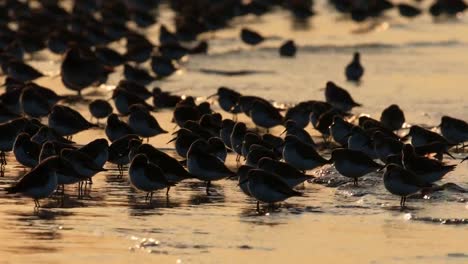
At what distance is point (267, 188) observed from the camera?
1563cm

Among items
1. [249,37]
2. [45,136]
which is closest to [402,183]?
[45,136]

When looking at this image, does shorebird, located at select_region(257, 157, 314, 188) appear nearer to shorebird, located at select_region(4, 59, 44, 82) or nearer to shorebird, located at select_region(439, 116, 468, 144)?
shorebird, located at select_region(439, 116, 468, 144)

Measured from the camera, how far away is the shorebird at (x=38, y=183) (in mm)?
15242

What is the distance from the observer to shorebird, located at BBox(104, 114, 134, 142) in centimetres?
2038

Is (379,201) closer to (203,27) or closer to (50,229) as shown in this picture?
(50,229)

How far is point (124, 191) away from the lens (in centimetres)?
1714

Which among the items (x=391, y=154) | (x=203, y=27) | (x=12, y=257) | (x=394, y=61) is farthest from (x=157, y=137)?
(x=203, y=27)

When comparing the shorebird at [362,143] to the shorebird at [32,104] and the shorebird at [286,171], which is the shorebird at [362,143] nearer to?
the shorebird at [286,171]

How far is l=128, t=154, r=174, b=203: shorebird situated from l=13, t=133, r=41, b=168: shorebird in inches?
73.6

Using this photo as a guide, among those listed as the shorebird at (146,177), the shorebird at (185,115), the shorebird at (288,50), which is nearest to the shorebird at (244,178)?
the shorebird at (146,177)

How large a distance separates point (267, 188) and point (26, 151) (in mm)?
3603

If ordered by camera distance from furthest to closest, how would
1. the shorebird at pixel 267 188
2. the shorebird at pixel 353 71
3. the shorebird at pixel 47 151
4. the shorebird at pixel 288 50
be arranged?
the shorebird at pixel 288 50 < the shorebird at pixel 353 71 < the shorebird at pixel 47 151 < the shorebird at pixel 267 188

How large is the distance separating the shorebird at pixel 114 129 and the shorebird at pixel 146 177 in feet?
13.7

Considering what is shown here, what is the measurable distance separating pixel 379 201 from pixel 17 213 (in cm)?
429
